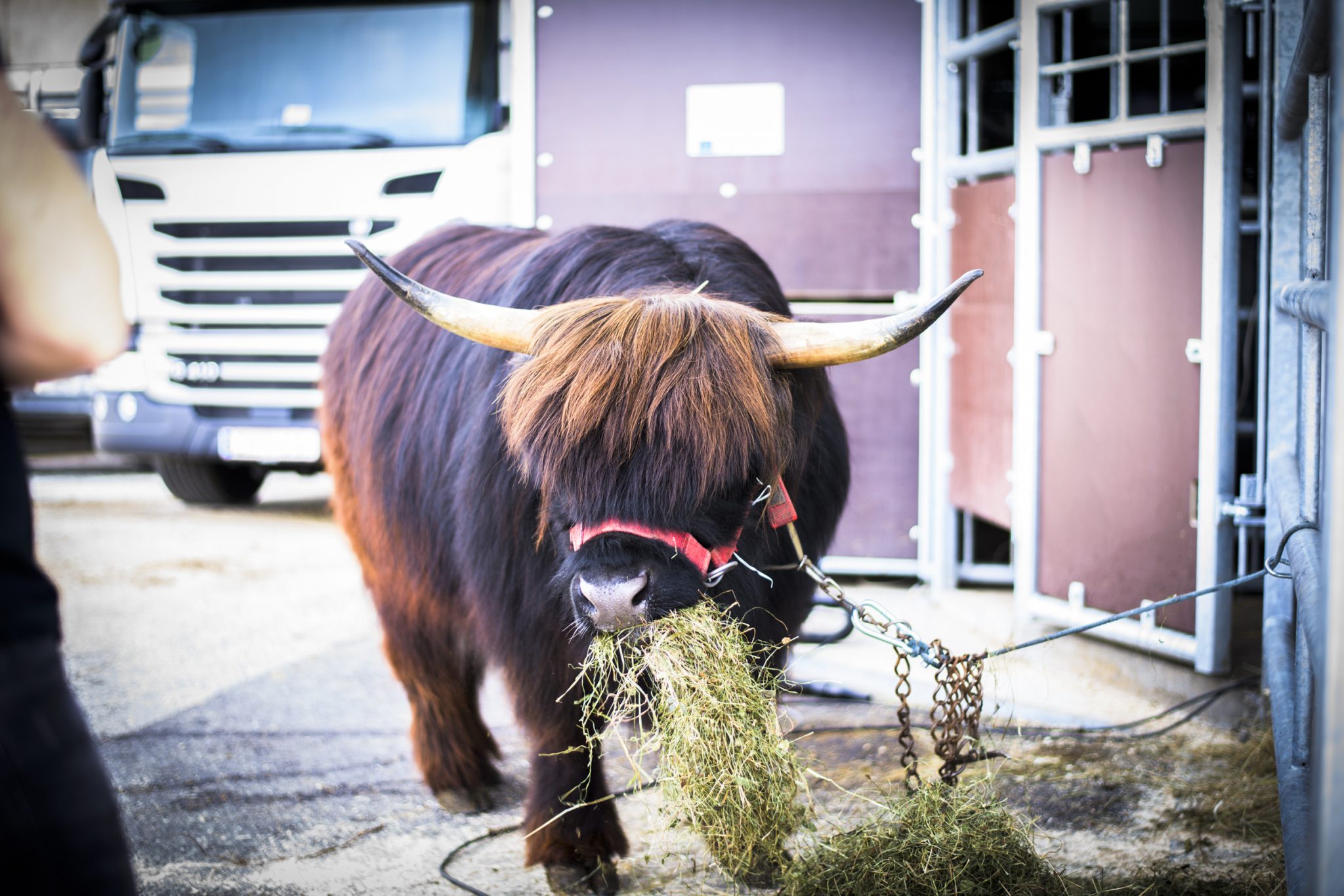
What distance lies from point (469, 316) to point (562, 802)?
4.11 ft

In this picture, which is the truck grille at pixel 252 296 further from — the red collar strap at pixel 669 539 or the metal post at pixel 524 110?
the red collar strap at pixel 669 539

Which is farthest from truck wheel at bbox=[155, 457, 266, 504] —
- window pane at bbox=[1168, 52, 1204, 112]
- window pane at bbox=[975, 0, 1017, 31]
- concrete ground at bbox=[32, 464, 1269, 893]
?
window pane at bbox=[1168, 52, 1204, 112]

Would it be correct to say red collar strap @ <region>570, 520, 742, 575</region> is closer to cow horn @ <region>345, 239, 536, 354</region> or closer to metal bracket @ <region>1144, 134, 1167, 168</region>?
cow horn @ <region>345, 239, 536, 354</region>

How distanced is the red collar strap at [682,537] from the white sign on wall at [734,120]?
3.54 m

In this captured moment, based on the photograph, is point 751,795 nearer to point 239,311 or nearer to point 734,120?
point 734,120

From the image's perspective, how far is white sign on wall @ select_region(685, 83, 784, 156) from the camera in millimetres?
5785

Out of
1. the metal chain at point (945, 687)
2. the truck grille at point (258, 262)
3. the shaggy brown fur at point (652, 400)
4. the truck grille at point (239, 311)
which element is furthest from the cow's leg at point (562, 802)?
the truck grille at point (258, 262)

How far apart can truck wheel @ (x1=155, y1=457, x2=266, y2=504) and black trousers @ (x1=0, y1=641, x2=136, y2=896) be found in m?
7.72

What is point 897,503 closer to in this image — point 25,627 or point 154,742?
point 154,742

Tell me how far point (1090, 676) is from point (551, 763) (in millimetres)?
2539

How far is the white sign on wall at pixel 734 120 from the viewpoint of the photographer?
5785 millimetres

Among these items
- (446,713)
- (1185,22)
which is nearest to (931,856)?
(446,713)

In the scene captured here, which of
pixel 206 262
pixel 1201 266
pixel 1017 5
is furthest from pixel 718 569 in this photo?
pixel 206 262

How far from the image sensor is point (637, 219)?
19.6 ft
